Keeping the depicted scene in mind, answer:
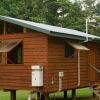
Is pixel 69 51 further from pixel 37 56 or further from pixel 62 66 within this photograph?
pixel 37 56

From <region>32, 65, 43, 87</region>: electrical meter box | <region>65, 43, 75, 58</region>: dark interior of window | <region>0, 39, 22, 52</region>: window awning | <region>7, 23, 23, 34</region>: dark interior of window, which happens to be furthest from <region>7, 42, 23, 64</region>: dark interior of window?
<region>65, 43, 75, 58</region>: dark interior of window

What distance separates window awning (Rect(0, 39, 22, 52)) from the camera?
54.0ft

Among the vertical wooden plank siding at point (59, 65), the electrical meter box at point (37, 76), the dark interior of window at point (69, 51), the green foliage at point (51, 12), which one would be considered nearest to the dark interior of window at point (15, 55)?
the electrical meter box at point (37, 76)

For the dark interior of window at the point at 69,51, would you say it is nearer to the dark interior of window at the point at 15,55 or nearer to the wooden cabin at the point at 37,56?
the wooden cabin at the point at 37,56

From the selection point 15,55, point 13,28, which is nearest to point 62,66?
point 15,55

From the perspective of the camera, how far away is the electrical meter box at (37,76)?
15.4 m

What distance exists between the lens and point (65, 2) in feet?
146

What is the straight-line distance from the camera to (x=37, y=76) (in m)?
15.4

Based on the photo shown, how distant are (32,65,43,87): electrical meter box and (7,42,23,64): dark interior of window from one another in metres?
1.46

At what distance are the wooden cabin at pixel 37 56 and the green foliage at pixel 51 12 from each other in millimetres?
23492

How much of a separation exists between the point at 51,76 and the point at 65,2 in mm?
29418

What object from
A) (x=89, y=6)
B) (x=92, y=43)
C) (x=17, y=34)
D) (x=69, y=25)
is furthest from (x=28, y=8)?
(x=17, y=34)

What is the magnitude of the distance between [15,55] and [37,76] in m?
2.27

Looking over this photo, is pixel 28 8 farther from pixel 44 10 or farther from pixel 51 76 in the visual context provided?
pixel 51 76
